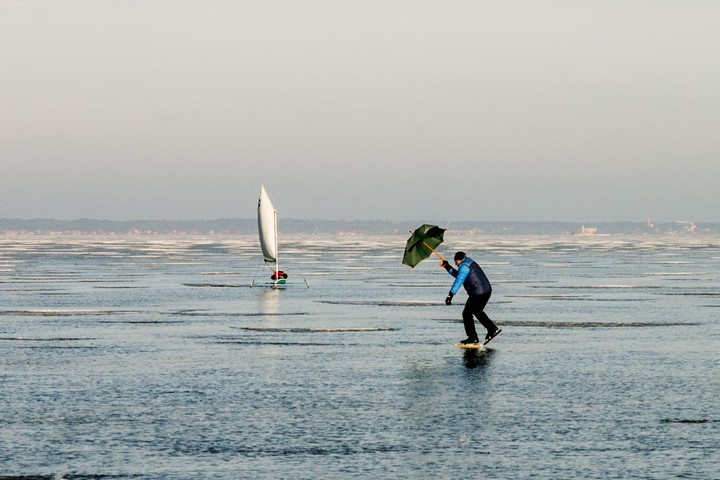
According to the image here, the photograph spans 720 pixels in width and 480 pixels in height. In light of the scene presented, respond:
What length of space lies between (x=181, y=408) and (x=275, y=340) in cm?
821

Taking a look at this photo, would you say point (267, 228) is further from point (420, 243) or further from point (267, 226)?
point (420, 243)

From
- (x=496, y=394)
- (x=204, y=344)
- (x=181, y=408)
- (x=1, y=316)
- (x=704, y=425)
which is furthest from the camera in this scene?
(x=1, y=316)

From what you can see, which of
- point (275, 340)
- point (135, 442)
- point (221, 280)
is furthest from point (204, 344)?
point (221, 280)

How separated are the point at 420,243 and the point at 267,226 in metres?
24.1

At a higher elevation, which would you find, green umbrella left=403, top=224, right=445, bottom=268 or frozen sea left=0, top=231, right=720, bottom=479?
green umbrella left=403, top=224, right=445, bottom=268

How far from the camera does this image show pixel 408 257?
2464cm

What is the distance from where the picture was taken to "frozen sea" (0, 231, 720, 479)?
34.3 feet

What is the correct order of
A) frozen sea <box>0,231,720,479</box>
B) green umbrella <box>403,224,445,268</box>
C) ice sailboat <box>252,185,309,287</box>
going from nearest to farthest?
frozen sea <box>0,231,720,479</box> → green umbrella <box>403,224,445,268</box> → ice sailboat <box>252,185,309,287</box>

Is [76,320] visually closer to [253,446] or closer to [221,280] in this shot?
[253,446]

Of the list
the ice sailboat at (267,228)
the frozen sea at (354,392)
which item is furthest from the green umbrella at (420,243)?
the ice sailboat at (267,228)

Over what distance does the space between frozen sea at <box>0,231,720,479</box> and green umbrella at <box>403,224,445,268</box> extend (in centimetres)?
140

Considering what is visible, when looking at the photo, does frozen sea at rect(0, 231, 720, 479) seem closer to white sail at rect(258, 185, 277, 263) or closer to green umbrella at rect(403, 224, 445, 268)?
green umbrella at rect(403, 224, 445, 268)

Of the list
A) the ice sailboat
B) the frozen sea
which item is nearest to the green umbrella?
the frozen sea

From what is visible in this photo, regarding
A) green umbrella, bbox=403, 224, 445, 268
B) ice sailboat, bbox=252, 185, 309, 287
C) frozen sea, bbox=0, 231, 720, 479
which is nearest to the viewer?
frozen sea, bbox=0, 231, 720, 479
